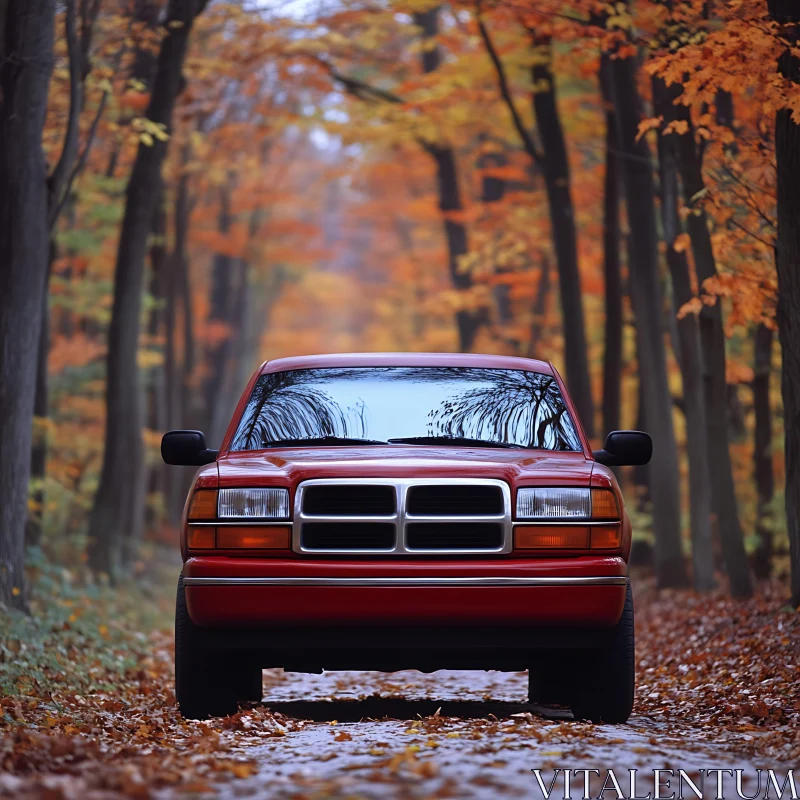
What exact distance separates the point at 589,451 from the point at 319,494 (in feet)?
5.58

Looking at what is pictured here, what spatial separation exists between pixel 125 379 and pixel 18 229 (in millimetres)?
7378

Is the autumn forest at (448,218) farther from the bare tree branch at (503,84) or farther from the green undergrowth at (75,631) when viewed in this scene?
the green undergrowth at (75,631)

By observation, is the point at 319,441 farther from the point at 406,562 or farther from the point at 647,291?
the point at 647,291

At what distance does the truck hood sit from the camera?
22.9 feet

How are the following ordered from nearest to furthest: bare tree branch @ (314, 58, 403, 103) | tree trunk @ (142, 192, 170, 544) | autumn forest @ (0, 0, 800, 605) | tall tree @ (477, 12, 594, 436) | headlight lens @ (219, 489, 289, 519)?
headlight lens @ (219, 489, 289, 519) < autumn forest @ (0, 0, 800, 605) < tall tree @ (477, 12, 594, 436) < bare tree branch @ (314, 58, 403, 103) < tree trunk @ (142, 192, 170, 544)

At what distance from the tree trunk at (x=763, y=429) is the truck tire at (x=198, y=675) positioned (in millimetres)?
13214

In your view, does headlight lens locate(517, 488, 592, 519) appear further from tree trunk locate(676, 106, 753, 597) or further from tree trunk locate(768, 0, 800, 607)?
tree trunk locate(676, 106, 753, 597)

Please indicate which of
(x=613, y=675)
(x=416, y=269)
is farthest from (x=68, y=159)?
(x=416, y=269)

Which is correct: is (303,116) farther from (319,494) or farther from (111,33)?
(319,494)

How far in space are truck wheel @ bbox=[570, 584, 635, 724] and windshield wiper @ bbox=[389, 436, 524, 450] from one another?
3.58ft

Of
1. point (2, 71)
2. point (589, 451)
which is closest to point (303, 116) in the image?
point (2, 71)

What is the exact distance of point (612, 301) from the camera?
815 inches

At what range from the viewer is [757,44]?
10133mm

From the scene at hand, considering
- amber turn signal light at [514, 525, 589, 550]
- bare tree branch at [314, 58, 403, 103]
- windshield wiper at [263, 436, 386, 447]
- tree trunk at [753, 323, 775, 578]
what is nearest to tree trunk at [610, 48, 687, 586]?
tree trunk at [753, 323, 775, 578]
